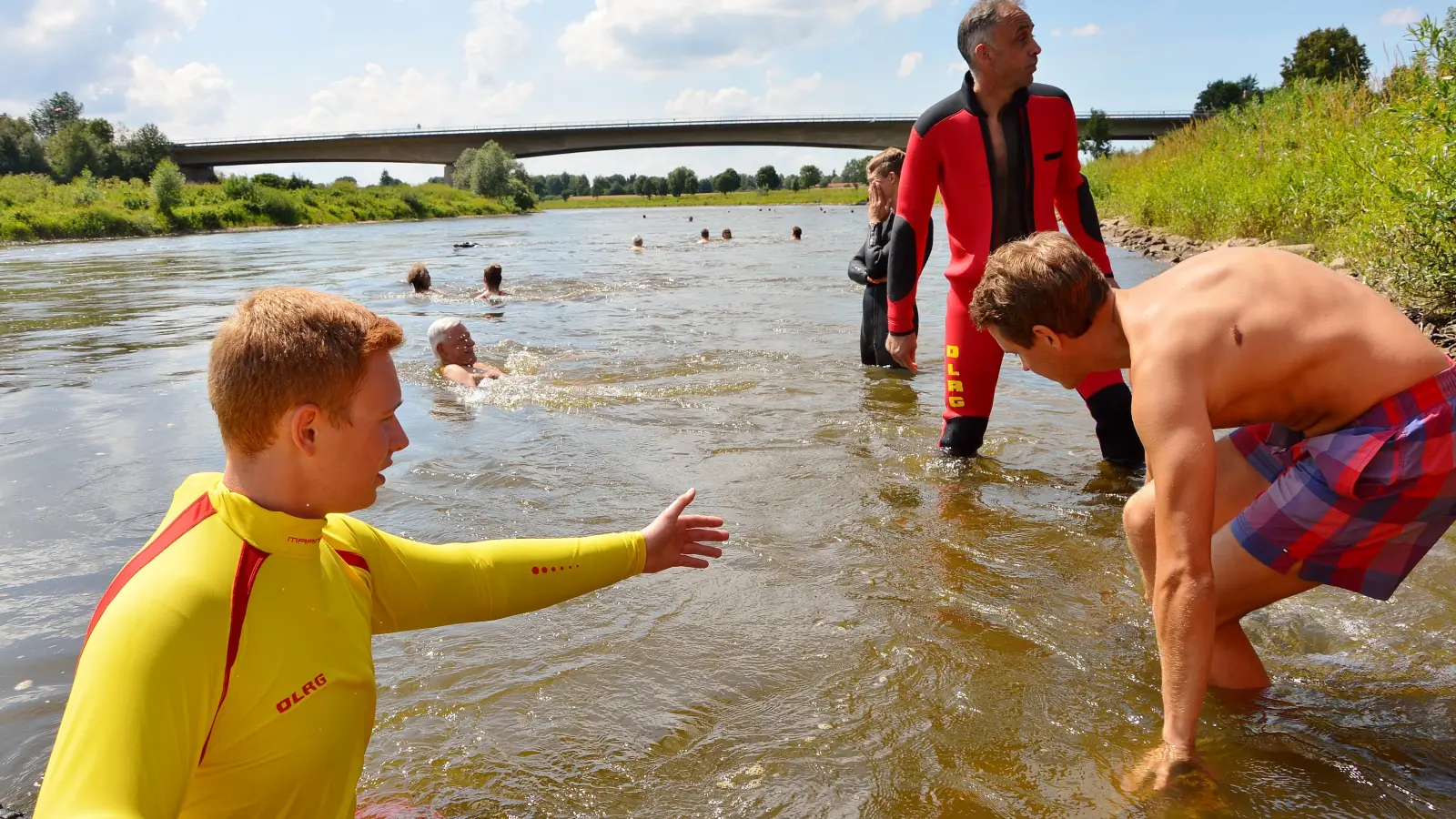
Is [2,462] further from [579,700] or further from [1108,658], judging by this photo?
[1108,658]

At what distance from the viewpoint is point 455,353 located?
923 cm

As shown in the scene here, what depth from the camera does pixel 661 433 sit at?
732cm

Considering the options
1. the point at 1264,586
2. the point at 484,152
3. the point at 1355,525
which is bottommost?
the point at 1264,586

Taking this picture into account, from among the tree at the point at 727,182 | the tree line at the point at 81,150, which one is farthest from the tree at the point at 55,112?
the tree at the point at 727,182

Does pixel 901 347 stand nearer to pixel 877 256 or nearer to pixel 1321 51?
pixel 877 256

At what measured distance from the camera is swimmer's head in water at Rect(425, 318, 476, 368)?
920cm

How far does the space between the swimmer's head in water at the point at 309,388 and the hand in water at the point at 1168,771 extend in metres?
2.14

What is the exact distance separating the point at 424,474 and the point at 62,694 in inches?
115

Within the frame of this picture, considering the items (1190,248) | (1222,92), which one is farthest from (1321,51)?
(1190,248)

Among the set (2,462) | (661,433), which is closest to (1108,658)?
(661,433)

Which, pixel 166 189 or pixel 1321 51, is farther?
pixel 1321 51

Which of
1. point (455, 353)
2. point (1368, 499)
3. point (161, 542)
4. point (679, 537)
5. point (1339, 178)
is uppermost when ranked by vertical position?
point (1339, 178)

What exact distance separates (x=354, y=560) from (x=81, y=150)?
7766 centimetres

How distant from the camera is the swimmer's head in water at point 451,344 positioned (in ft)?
30.2
